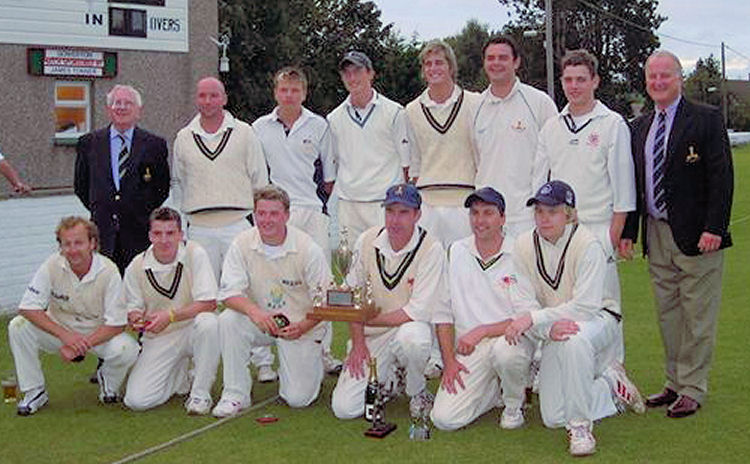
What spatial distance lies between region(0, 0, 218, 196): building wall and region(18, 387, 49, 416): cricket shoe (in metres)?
12.7

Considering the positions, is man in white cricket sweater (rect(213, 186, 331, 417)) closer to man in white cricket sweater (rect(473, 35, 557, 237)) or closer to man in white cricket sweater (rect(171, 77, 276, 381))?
man in white cricket sweater (rect(171, 77, 276, 381))

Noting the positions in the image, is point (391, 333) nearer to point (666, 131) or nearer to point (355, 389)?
point (355, 389)

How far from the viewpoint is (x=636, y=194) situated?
6496 millimetres

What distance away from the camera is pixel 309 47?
39750 millimetres

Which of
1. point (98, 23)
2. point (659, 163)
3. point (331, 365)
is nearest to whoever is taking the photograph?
point (659, 163)

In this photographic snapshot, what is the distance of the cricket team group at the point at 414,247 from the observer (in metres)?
6.20

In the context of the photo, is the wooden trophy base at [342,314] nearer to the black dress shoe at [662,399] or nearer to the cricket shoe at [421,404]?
Answer: the cricket shoe at [421,404]

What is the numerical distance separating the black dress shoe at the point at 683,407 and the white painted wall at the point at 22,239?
6.75 metres

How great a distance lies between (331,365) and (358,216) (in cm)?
112

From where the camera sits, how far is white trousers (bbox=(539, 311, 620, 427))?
227 inches

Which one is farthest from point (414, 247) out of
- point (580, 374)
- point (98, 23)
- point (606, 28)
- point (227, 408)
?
point (606, 28)

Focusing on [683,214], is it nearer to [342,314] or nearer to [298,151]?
[342,314]

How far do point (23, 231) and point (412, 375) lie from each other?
5806 millimetres

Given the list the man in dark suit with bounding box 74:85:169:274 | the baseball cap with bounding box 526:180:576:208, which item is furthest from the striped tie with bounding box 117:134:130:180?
the baseball cap with bounding box 526:180:576:208
